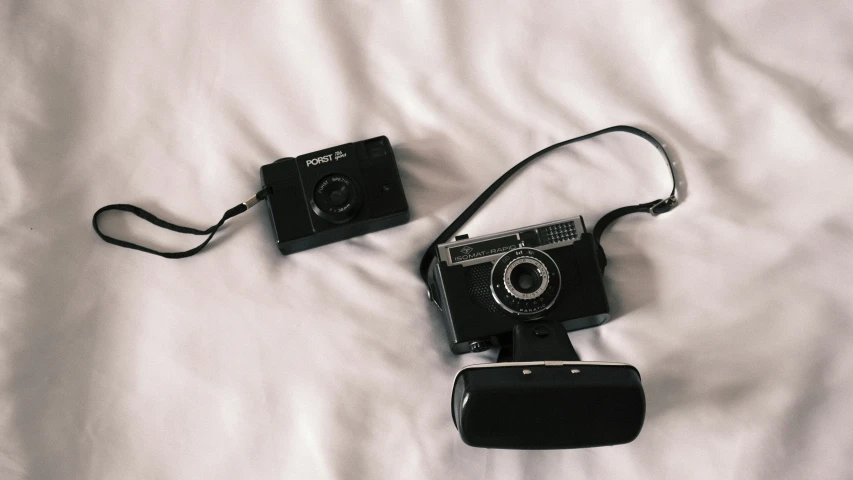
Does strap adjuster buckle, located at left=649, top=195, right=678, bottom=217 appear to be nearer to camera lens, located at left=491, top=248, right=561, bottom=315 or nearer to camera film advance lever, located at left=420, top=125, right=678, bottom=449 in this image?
camera film advance lever, located at left=420, top=125, right=678, bottom=449

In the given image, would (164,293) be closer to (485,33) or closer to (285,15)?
(285,15)

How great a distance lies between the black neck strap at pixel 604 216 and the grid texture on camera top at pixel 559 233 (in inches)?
2.6

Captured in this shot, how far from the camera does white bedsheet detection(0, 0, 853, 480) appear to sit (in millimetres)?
983

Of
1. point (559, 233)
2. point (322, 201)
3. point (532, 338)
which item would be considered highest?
point (322, 201)

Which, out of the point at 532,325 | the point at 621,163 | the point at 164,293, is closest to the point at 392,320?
the point at 532,325

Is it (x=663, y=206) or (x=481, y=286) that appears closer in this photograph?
(x=481, y=286)

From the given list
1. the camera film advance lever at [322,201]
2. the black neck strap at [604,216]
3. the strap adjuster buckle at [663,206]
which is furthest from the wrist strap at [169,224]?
the strap adjuster buckle at [663,206]

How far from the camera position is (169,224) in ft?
3.58

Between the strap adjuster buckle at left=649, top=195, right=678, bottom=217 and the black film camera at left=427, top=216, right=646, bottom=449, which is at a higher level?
the strap adjuster buckle at left=649, top=195, right=678, bottom=217

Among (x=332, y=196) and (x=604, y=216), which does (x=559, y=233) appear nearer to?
(x=604, y=216)

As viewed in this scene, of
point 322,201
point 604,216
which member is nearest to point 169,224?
point 322,201

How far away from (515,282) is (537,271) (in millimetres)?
33

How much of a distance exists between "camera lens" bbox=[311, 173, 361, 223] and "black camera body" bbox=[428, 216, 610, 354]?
0.46ft

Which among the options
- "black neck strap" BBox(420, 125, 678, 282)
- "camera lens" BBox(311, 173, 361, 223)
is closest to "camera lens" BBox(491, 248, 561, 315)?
"black neck strap" BBox(420, 125, 678, 282)
